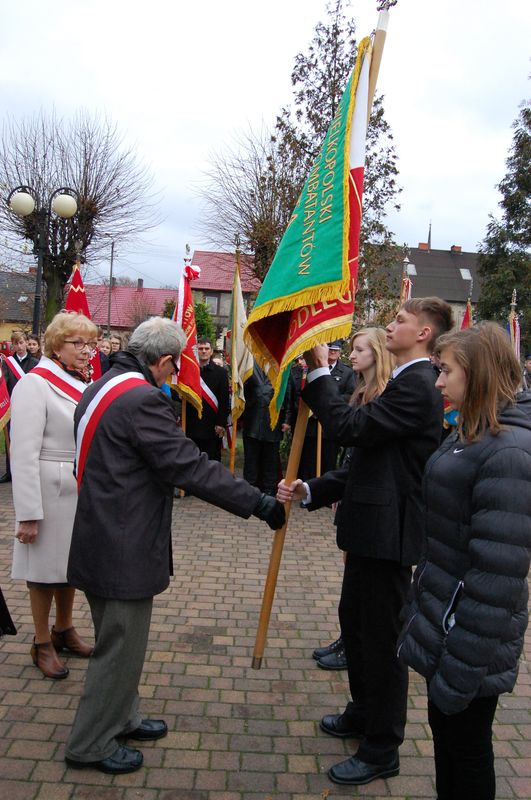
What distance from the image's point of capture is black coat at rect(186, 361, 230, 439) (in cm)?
877

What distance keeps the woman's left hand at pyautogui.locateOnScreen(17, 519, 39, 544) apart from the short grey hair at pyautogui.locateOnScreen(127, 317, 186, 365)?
129 cm

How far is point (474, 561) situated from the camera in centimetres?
196

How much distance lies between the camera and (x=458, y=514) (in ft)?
6.90

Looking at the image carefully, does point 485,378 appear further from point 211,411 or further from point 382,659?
point 211,411

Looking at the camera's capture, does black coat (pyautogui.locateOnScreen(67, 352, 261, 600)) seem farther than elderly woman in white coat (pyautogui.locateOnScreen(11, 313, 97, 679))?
No

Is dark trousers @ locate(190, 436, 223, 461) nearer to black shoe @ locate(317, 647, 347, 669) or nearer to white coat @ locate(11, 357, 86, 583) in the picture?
black shoe @ locate(317, 647, 347, 669)

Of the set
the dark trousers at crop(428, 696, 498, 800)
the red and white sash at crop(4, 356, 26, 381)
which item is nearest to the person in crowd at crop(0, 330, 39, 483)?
the red and white sash at crop(4, 356, 26, 381)

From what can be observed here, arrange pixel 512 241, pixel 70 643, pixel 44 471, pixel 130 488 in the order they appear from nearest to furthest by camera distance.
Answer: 1. pixel 130 488
2. pixel 44 471
3. pixel 70 643
4. pixel 512 241

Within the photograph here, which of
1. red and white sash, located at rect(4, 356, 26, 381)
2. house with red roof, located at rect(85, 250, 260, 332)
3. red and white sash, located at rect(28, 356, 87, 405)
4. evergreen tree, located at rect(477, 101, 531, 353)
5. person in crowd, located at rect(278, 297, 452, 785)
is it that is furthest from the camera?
house with red roof, located at rect(85, 250, 260, 332)

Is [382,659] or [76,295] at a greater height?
[76,295]

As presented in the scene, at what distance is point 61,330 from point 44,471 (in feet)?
2.68

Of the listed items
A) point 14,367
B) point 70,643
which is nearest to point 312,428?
point 14,367

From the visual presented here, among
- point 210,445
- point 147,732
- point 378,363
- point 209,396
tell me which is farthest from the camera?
point 210,445

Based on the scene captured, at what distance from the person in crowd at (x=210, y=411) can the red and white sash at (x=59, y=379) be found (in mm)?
5123
